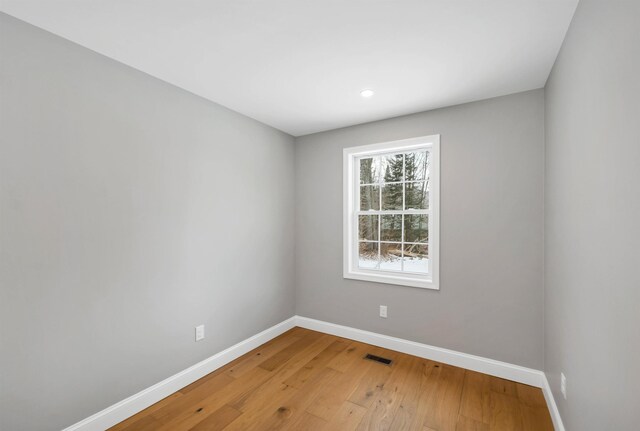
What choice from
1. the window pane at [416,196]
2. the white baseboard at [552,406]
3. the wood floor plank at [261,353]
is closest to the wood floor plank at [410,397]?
the white baseboard at [552,406]

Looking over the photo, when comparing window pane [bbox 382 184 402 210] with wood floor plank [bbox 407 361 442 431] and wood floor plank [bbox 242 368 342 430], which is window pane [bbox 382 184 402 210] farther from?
wood floor plank [bbox 242 368 342 430]

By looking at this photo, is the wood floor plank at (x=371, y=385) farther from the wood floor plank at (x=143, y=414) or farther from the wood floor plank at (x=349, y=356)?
the wood floor plank at (x=143, y=414)

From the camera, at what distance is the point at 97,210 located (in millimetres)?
1901

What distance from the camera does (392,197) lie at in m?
3.24

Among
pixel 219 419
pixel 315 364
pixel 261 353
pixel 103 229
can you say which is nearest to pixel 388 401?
pixel 315 364

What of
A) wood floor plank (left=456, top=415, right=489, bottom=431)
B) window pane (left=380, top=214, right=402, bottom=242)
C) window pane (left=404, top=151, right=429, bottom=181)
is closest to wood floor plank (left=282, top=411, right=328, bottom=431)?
wood floor plank (left=456, top=415, right=489, bottom=431)

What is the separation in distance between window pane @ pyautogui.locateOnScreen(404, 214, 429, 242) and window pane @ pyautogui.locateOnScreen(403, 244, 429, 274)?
7 cm

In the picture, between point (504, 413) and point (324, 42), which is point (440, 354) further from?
point (324, 42)

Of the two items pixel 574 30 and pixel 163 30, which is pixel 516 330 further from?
pixel 163 30

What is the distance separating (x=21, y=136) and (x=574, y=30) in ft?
9.91

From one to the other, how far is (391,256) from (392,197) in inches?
25.8

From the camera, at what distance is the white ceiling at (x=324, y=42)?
59.9 inches

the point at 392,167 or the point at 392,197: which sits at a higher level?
the point at 392,167

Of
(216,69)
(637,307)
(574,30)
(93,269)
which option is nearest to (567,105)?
(574,30)
